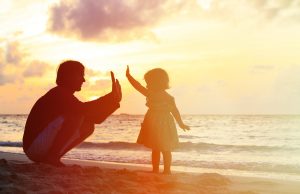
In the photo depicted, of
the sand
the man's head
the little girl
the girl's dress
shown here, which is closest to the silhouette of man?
the man's head

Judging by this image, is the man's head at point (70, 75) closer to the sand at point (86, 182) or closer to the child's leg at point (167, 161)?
the sand at point (86, 182)

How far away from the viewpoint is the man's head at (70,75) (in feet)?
18.0

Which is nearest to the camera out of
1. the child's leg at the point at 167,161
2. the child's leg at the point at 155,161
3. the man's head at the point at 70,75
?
the man's head at the point at 70,75

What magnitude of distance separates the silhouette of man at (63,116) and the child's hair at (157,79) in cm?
268

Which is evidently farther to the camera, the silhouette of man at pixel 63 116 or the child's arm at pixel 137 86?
the child's arm at pixel 137 86

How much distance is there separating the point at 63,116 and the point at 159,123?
10.4 ft

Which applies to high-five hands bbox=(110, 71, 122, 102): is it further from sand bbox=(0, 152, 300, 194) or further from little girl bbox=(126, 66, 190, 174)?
little girl bbox=(126, 66, 190, 174)

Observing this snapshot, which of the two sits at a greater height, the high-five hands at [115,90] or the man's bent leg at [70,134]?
the high-five hands at [115,90]

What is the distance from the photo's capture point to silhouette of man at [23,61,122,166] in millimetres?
5203

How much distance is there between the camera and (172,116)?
8.36m

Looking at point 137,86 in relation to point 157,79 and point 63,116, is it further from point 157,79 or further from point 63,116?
point 63,116

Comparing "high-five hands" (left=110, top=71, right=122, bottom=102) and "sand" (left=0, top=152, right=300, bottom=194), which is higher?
"high-five hands" (left=110, top=71, right=122, bottom=102)

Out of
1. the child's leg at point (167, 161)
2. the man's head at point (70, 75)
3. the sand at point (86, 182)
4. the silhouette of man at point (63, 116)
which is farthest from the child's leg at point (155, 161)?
the man's head at point (70, 75)

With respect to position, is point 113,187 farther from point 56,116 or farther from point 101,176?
point 56,116
